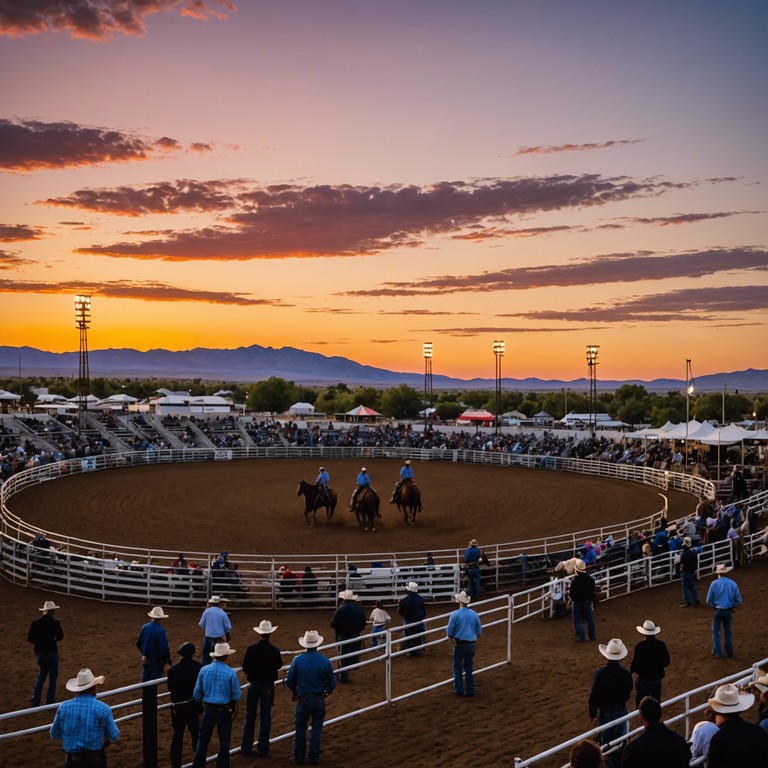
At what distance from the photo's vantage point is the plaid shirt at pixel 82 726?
655cm

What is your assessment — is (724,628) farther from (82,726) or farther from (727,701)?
(82,726)

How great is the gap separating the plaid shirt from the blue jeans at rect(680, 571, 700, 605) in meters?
11.2

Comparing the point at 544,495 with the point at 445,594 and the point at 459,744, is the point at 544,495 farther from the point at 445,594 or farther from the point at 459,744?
the point at 459,744

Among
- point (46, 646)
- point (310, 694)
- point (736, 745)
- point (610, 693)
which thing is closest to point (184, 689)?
point (310, 694)

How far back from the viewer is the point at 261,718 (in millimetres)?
8281

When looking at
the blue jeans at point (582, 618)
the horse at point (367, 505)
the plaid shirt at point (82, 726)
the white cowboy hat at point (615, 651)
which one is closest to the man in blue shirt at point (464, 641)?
the white cowboy hat at point (615, 651)

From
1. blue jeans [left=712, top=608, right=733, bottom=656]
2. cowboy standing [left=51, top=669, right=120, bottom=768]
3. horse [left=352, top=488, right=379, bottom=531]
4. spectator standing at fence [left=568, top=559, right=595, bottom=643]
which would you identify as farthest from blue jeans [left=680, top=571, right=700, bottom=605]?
horse [left=352, top=488, right=379, bottom=531]

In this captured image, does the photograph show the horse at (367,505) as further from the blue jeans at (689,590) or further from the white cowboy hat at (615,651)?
the white cowboy hat at (615,651)

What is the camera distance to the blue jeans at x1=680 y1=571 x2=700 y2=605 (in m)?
14.5

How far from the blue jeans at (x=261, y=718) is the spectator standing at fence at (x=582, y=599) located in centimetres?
573

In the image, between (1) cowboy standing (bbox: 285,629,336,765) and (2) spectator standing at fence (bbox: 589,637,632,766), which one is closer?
(2) spectator standing at fence (bbox: 589,637,632,766)

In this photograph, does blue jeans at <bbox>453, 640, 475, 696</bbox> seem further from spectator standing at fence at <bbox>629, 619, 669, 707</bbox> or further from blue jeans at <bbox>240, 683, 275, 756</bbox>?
blue jeans at <bbox>240, 683, 275, 756</bbox>

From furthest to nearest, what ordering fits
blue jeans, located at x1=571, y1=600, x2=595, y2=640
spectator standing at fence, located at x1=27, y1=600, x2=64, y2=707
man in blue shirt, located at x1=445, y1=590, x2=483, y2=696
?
1. blue jeans, located at x1=571, y1=600, x2=595, y2=640
2. spectator standing at fence, located at x1=27, y1=600, x2=64, y2=707
3. man in blue shirt, located at x1=445, y1=590, x2=483, y2=696

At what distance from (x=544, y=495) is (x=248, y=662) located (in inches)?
992
